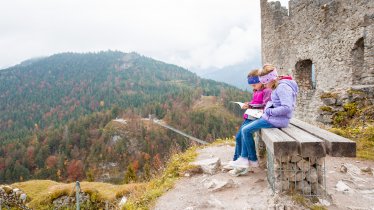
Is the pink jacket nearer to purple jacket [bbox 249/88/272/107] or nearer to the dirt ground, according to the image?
purple jacket [bbox 249/88/272/107]

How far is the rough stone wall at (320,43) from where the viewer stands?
29.6ft

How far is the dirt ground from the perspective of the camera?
13.0 ft

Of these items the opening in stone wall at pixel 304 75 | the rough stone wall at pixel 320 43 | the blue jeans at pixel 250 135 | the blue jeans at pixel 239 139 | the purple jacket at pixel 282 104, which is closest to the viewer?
the purple jacket at pixel 282 104

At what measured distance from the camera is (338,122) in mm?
8195

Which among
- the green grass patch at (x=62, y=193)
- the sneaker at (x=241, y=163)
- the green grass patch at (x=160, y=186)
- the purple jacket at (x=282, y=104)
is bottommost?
the green grass patch at (x=62, y=193)

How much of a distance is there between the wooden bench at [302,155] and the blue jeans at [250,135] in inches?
21.1

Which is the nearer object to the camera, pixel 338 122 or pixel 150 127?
pixel 338 122

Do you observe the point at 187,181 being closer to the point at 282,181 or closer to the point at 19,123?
the point at 282,181

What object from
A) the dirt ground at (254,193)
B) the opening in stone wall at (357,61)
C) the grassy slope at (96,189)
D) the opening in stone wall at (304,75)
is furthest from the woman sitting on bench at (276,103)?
the opening in stone wall at (304,75)

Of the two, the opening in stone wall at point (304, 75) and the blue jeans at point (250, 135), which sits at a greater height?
the opening in stone wall at point (304, 75)

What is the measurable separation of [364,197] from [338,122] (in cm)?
441

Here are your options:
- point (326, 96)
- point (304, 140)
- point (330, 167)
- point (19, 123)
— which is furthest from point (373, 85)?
point (19, 123)

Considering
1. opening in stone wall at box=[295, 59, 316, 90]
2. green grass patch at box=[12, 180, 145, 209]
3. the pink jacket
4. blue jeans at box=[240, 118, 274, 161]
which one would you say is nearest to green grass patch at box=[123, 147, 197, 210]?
blue jeans at box=[240, 118, 274, 161]

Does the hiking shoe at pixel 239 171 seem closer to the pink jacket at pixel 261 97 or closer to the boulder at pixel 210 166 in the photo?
the boulder at pixel 210 166
